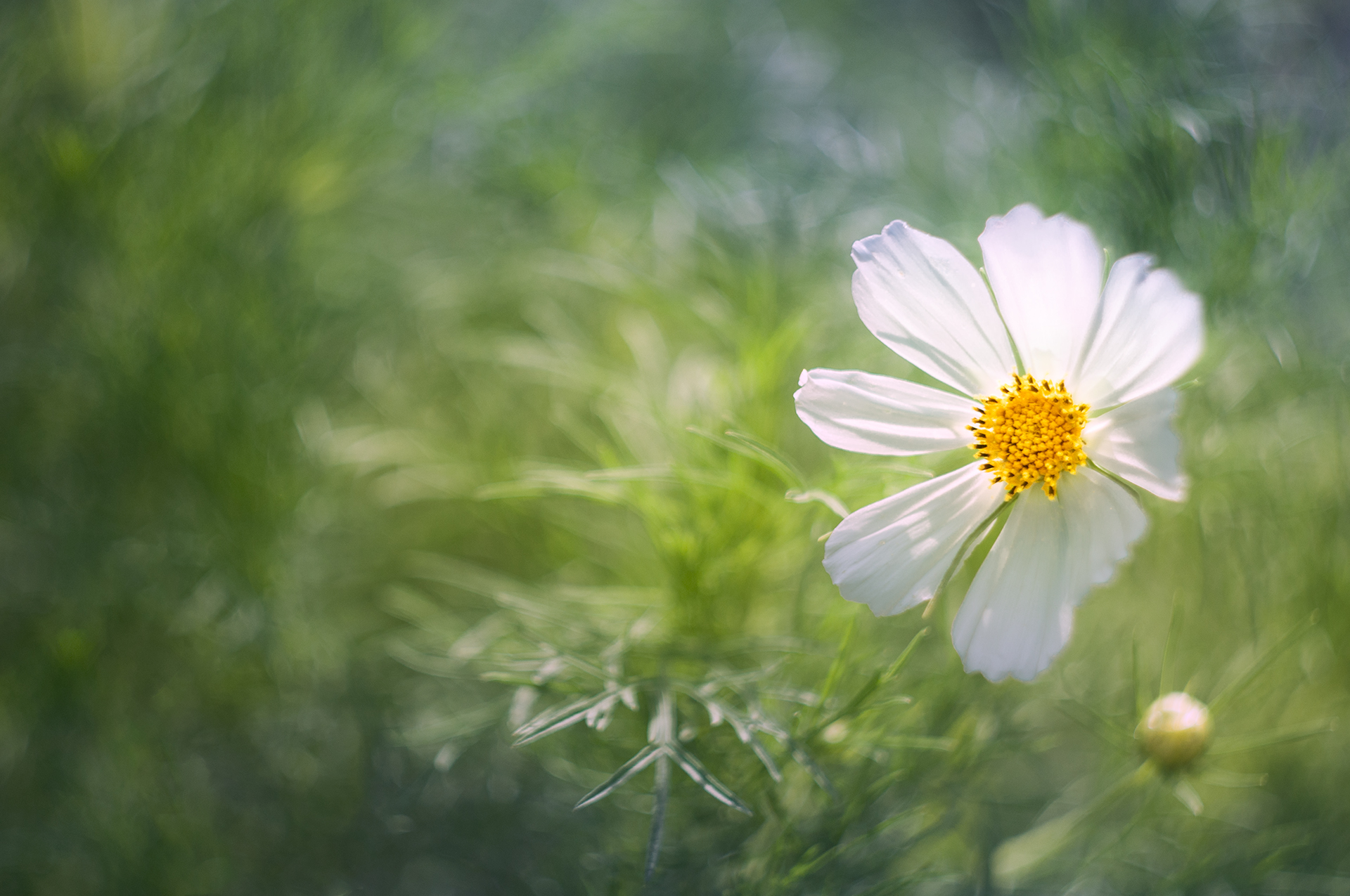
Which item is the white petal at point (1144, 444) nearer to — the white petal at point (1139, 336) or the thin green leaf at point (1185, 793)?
the white petal at point (1139, 336)

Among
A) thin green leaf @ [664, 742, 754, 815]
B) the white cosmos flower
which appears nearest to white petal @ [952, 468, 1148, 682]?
the white cosmos flower

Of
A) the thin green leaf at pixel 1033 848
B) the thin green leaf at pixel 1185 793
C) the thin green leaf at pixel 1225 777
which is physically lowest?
the thin green leaf at pixel 1033 848

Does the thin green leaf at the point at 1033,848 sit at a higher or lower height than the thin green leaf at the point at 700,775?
lower

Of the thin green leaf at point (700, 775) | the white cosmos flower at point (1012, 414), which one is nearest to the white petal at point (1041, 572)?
the white cosmos flower at point (1012, 414)

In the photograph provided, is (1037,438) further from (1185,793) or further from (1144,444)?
(1185,793)

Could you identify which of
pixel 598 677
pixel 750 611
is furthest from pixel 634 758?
pixel 750 611

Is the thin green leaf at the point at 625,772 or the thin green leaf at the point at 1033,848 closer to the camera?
the thin green leaf at the point at 625,772
